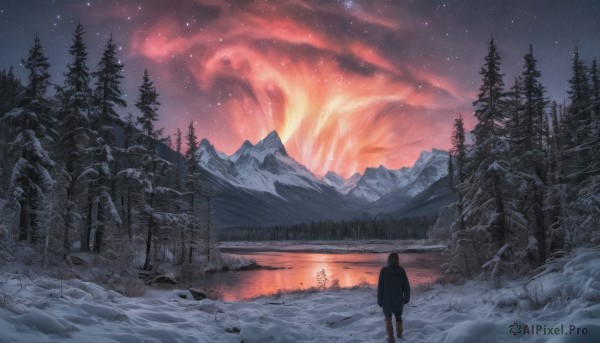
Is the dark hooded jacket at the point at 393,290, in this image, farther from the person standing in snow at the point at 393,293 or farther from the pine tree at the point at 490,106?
the pine tree at the point at 490,106

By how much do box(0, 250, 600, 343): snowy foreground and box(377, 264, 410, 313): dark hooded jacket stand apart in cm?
85

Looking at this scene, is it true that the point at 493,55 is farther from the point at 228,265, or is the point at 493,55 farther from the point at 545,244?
the point at 228,265

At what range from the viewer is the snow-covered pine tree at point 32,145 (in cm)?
2403

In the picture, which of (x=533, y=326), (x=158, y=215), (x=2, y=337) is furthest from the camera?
(x=158, y=215)

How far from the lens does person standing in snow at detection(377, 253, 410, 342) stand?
9.37 metres

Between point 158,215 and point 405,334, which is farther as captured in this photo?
point 158,215

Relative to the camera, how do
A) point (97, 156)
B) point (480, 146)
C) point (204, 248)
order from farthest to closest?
1. point (204, 248)
2. point (97, 156)
3. point (480, 146)

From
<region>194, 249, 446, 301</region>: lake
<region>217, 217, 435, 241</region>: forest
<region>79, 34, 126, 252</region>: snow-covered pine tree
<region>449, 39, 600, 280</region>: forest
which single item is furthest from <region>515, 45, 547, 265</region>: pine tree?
<region>217, 217, 435, 241</region>: forest

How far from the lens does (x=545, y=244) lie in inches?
899

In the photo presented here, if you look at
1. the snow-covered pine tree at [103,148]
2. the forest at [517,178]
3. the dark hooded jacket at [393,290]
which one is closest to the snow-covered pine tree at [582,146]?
the forest at [517,178]

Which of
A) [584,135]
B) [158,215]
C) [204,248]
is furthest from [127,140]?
[584,135]

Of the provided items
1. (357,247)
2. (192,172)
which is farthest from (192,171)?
(357,247)

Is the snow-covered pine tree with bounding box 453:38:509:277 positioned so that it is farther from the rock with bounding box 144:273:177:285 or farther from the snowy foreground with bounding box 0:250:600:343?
the rock with bounding box 144:273:177:285

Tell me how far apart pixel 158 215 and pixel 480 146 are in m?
25.1
